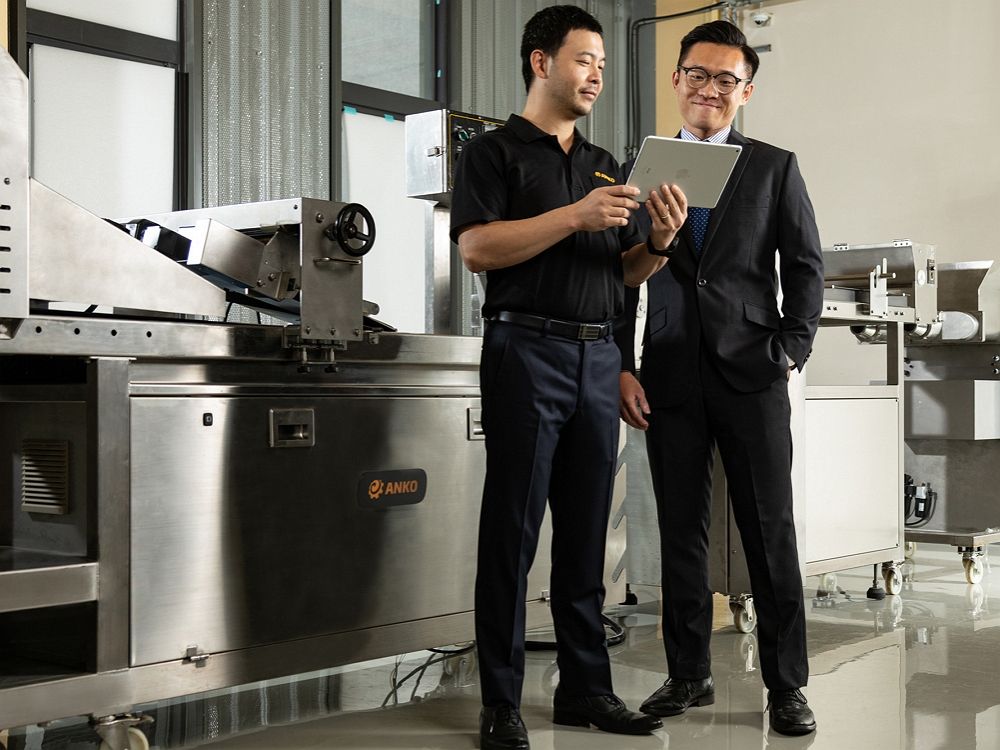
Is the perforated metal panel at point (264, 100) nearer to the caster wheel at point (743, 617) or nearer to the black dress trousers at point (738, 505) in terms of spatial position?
the caster wheel at point (743, 617)

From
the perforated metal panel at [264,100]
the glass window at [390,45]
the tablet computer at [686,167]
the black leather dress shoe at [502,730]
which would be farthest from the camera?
the glass window at [390,45]

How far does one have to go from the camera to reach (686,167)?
2250mm

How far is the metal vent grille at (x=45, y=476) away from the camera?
2230mm

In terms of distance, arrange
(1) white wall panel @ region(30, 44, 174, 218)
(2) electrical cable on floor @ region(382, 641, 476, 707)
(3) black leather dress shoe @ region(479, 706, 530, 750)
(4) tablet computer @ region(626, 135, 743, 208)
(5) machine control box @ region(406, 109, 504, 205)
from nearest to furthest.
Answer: (4) tablet computer @ region(626, 135, 743, 208), (3) black leather dress shoe @ region(479, 706, 530, 750), (2) electrical cable on floor @ region(382, 641, 476, 707), (5) machine control box @ region(406, 109, 504, 205), (1) white wall panel @ region(30, 44, 174, 218)

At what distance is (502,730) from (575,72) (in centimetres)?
131

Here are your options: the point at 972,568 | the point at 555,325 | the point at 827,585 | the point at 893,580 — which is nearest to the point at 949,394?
the point at 972,568

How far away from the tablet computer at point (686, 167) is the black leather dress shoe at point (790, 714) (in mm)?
1044

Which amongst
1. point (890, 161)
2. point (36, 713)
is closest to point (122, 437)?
point (36, 713)

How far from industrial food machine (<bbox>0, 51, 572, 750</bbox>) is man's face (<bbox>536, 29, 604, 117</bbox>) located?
47 centimetres

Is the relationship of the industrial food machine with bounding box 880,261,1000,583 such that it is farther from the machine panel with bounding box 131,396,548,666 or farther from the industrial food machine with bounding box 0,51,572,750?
the industrial food machine with bounding box 0,51,572,750

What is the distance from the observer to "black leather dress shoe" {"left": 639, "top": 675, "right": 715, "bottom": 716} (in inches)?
102

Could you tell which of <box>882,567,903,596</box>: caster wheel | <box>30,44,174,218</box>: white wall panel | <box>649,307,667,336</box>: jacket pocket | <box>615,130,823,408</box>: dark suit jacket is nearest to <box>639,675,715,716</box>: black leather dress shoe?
<box>615,130,823,408</box>: dark suit jacket

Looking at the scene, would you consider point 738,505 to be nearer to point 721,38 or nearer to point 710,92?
point 710,92

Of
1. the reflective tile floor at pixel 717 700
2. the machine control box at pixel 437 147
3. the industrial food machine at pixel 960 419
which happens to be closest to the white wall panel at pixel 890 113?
the industrial food machine at pixel 960 419
